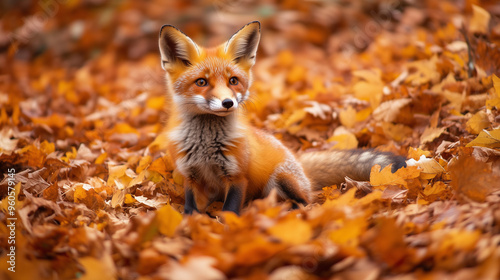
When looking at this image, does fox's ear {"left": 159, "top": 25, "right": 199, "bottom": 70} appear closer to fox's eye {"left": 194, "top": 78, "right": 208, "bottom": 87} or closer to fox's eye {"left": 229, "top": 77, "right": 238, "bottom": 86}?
fox's eye {"left": 194, "top": 78, "right": 208, "bottom": 87}

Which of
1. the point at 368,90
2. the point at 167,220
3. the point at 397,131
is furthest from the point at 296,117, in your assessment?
the point at 167,220

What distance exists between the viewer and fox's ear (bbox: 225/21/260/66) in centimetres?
347

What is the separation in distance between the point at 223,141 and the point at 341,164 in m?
1.23

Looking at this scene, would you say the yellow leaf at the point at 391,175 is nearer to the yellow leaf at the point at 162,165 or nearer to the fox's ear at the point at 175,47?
the fox's ear at the point at 175,47

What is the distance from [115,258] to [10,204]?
1233mm

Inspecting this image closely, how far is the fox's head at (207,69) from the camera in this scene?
126 inches

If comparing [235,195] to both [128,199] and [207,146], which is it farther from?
[128,199]

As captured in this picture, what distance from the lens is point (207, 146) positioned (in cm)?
336

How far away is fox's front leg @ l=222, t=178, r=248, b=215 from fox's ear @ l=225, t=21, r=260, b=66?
1.17 metres

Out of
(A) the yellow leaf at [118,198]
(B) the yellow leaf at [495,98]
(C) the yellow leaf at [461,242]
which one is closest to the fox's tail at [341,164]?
(B) the yellow leaf at [495,98]

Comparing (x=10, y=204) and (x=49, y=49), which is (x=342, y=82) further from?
(x=49, y=49)

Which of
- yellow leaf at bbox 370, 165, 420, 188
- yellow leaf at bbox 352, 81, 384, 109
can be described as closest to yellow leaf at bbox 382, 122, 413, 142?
yellow leaf at bbox 352, 81, 384, 109

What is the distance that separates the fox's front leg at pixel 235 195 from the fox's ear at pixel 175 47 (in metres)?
1.17

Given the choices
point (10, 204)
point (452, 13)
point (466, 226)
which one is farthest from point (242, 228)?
point (452, 13)
